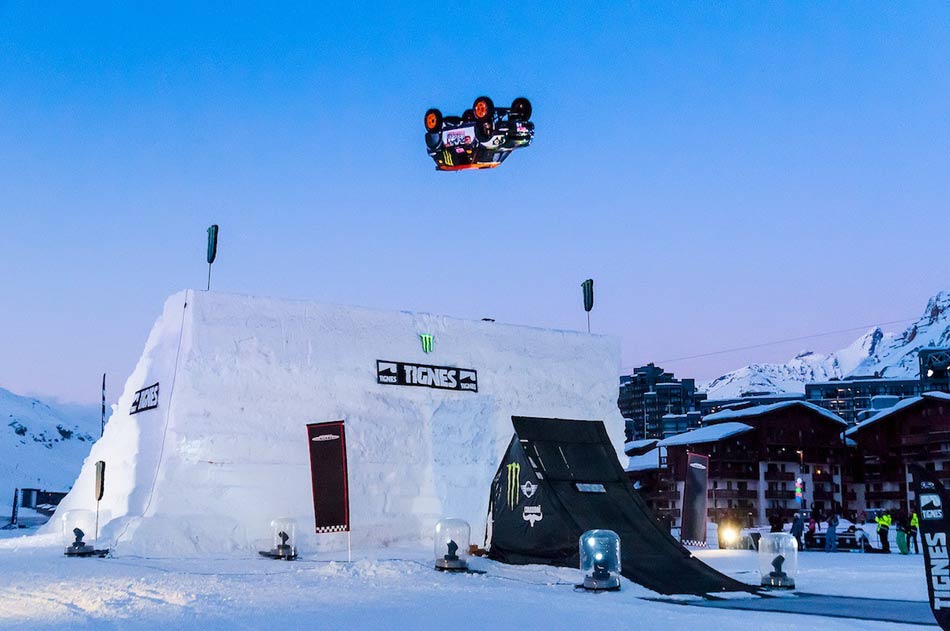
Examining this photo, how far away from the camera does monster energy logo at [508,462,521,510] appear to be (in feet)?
56.1

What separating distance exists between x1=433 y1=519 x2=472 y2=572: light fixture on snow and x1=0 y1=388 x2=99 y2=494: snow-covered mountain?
69.8 m

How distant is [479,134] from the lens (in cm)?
1970

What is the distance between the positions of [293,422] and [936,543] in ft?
51.4

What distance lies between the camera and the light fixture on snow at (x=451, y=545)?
15.4m

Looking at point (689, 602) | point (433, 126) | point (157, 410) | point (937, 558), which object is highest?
point (433, 126)

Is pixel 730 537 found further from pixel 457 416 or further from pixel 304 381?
pixel 304 381

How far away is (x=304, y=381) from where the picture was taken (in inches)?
844

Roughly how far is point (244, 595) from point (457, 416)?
1198 cm

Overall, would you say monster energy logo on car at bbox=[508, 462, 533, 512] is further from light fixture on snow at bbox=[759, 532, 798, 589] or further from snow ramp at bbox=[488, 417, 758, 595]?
light fixture on snow at bbox=[759, 532, 798, 589]

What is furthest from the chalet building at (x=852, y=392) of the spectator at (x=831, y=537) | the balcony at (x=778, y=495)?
the spectator at (x=831, y=537)

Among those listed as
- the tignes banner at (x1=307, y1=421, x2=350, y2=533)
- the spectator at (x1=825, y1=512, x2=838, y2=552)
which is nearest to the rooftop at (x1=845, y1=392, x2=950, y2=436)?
the spectator at (x1=825, y1=512, x2=838, y2=552)

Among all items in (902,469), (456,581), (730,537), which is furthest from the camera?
(902,469)

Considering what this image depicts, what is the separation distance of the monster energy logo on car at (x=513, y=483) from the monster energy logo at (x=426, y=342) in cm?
651

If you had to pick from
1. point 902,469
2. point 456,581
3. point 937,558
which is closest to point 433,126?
point 456,581
